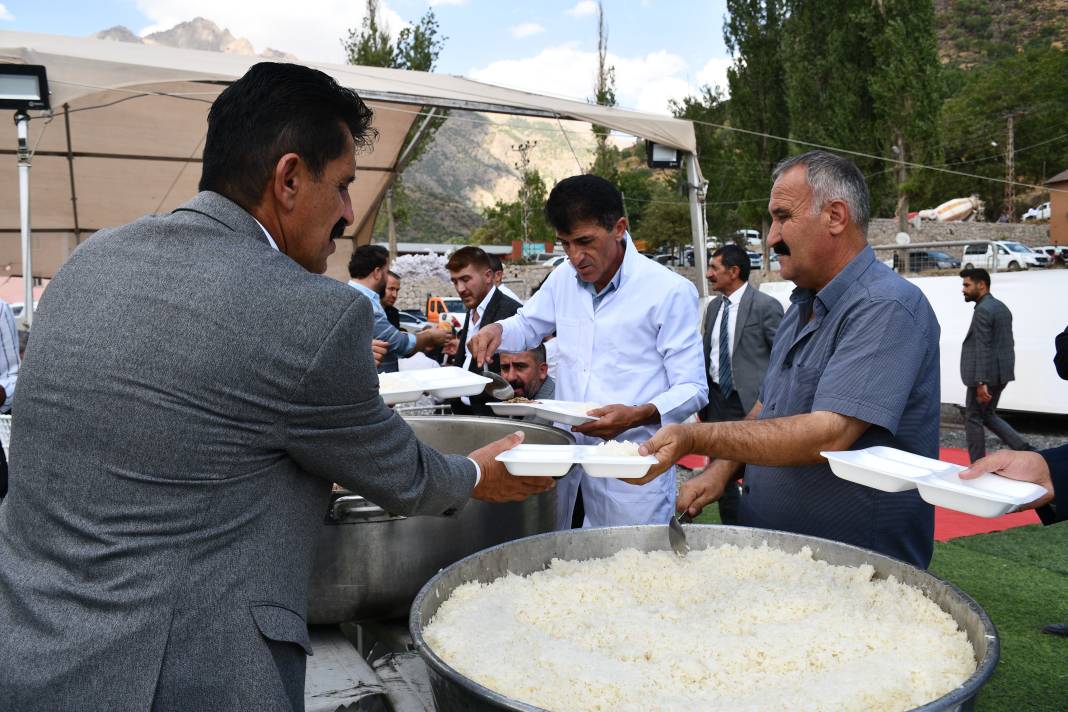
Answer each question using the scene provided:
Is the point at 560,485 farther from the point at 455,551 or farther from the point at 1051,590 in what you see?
the point at 1051,590

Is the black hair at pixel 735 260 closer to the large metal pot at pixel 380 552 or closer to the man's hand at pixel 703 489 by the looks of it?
the man's hand at pixel 703 489

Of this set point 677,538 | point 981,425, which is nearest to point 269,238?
point 677,538

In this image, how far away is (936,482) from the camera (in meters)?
1.27

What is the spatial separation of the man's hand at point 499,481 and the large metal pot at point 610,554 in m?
0.10

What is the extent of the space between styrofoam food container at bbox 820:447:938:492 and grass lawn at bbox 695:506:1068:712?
1731mm

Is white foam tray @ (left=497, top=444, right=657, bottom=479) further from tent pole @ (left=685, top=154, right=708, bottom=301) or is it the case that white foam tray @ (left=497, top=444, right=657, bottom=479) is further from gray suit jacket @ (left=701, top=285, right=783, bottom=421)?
tent pole @ (left=685, top=154, right=708, bottom=301)

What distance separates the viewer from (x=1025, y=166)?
4550 cm

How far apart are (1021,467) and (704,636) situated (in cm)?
63

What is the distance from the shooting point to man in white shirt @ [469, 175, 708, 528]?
2.58 m

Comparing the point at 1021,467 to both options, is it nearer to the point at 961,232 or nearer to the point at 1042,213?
the point at 961,232

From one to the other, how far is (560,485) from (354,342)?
5.23ft

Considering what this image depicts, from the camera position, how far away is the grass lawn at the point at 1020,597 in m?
2.97

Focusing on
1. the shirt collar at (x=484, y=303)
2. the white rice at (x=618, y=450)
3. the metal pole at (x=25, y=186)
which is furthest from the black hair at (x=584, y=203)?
the metal pole at (x=25, y=186)

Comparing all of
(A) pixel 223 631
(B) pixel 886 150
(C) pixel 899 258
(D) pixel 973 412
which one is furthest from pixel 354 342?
(B) pixel 886 150
